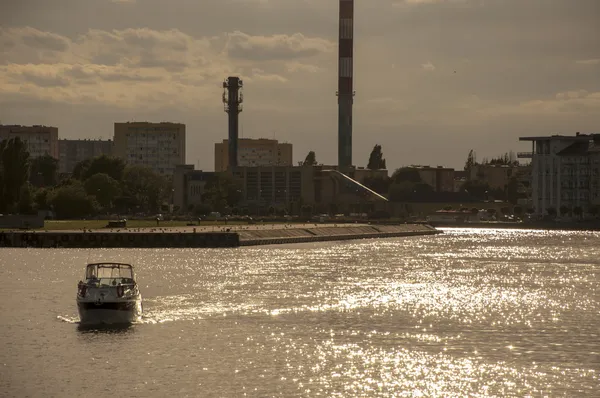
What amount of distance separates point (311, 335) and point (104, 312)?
12.3 meters

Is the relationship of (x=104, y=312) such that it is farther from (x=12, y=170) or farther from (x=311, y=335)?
(x=12, y=170)

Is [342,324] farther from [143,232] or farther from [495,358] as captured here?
[143,232]

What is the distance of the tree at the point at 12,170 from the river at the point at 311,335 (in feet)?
206

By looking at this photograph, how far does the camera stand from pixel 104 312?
71.1m

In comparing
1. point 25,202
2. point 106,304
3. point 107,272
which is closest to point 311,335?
point 106,304

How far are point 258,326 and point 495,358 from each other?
1616cm

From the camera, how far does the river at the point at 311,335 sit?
5341cm

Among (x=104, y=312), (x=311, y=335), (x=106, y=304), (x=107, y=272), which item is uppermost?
(x=107, y=272)

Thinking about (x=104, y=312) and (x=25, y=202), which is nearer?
(x=104, y=312)

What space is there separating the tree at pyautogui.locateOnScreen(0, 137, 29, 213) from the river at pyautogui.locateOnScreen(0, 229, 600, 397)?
6284 cm

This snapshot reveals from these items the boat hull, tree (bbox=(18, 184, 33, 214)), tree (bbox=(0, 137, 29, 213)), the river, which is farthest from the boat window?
tree (bbox=(18, 184, 33, 214))

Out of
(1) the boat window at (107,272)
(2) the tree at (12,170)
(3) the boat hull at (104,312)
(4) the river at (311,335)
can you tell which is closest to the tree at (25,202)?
(2) the tree at (12,170)

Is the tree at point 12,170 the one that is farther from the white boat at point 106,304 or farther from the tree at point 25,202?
the white boat at point 106,304

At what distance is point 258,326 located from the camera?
71.0m
